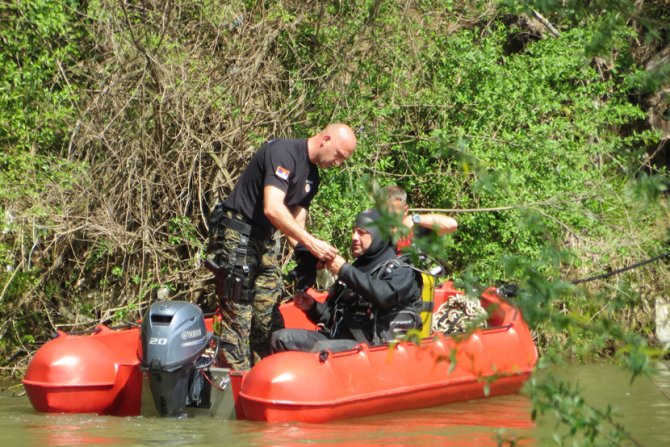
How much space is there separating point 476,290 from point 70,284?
264 inches

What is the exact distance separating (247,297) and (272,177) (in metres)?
0.73

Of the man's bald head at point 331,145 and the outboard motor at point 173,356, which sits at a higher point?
the man's bald head at point 331,145

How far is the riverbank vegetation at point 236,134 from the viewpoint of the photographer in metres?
9.04

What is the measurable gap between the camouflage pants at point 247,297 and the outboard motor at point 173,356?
12.1 inches

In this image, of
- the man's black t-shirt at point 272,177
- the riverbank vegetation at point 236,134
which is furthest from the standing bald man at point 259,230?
the riverbank vegetation at point 236,134

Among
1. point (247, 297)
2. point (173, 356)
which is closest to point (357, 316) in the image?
point (247, 297)

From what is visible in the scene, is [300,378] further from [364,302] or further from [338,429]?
[364,302]

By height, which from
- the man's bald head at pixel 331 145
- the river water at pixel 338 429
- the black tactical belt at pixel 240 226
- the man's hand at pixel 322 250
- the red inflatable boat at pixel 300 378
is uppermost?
the man's bald head at pixel 331 145

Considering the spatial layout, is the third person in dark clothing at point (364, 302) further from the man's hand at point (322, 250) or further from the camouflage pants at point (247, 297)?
the camouflage pants at point (247, 297)

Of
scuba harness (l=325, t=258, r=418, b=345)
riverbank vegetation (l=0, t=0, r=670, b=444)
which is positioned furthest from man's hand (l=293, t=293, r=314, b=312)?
riverbank vegetation (l=0, t=0, r=670, b=444)

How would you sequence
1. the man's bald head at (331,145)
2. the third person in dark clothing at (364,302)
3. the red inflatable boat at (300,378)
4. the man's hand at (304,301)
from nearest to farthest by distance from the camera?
the red inflatable boat at (300,378) → the third person in dark clothing at (364,302) → the man's bald head at (331,145) → the man's hand at (304,301)

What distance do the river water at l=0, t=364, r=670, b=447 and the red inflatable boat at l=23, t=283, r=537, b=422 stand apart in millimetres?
85

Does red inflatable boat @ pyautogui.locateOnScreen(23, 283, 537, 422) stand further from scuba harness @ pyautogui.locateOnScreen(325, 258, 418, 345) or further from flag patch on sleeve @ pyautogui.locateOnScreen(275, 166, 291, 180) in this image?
flag patch on sleeve @ pyautogui.locateOnScreen(275, 166, 291, 180)

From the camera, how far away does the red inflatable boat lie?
19.9 feet
